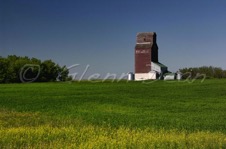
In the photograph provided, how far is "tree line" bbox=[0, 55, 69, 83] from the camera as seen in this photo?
89.2 metres

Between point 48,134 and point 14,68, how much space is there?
254 feet

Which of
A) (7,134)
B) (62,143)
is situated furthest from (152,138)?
(7,134)

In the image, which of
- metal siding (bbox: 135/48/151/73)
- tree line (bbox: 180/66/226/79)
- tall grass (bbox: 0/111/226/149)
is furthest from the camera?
metal siding (bbox: 135/48/151/73)

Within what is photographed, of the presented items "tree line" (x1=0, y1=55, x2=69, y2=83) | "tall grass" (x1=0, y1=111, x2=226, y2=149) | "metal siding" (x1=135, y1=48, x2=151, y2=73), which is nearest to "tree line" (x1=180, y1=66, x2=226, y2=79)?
"metal siding" (x1=135, y1=48, x2=151, y2=73)

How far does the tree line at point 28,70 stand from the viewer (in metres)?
89.2

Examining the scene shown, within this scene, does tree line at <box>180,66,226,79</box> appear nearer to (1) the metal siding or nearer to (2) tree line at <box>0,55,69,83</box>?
(1) the metal siding

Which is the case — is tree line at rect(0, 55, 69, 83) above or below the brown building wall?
below

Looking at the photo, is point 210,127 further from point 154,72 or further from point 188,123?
point 154,72

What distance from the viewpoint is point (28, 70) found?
9162 cm

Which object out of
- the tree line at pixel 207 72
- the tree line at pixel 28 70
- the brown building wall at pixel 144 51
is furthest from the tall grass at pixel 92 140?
the brown building wall at pixel 144 51

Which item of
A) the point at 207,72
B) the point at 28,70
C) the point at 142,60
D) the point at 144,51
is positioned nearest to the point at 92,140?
the point at 207,72

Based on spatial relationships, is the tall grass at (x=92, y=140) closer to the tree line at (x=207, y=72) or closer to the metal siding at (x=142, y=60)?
the tree line at (x=207, y=72)

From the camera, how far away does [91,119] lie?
1995 cm

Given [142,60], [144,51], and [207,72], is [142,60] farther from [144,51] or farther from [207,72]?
[207,72]
